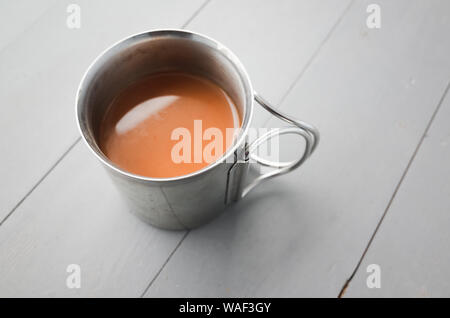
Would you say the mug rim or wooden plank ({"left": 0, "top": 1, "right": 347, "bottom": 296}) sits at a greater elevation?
the mug rim

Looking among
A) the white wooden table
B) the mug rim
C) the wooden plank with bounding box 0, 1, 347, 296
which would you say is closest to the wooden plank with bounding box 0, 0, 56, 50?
the white wooden table

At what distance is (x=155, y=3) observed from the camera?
694 millimetres

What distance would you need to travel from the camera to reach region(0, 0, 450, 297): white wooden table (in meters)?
0.56

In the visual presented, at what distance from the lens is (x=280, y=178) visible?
606 millimetres

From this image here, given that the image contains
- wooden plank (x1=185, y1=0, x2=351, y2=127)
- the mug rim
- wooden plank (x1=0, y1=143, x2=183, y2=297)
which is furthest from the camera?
wooden plank (x1=185, y1=0, x2=351, y2=127)

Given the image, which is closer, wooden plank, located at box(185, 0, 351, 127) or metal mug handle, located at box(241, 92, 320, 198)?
metal mug handle, located at box(241, 92, 320, 198)

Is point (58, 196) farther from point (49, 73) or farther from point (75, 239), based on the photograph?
point (49, 73)

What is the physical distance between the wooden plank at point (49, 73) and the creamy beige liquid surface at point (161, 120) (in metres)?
0.15

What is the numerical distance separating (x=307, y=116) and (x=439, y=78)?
0.72 feet

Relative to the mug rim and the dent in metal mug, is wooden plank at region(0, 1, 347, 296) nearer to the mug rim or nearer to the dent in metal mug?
the dent in metal mug

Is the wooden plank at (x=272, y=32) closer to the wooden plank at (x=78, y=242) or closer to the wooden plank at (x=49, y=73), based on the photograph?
the wooden plank at (x=49, y=73)

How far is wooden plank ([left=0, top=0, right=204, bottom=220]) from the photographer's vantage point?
596mm

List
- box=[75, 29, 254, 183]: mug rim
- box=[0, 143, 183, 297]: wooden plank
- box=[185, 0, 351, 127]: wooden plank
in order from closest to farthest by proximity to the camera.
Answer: box=[75, 29, 254, 183]: mug rim < box=[0, 143, 183, 297]: wooden plank < box=[185, 0, 351, 127]: wooden plank
